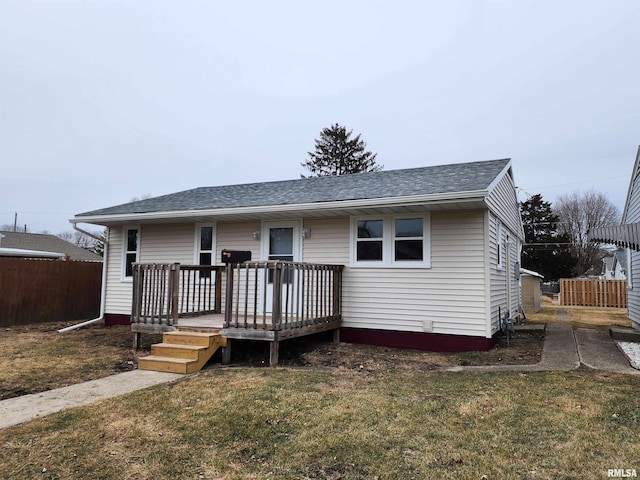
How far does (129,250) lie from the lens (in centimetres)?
1061

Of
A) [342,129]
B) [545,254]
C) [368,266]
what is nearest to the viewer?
[368,266]

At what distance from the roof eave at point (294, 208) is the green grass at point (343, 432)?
9.48 ft

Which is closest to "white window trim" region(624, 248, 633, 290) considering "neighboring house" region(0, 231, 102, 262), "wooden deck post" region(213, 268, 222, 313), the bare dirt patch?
the bare dirt patch

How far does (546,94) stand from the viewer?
15977 mm

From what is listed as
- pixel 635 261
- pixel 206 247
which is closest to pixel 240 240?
pixel 206 247

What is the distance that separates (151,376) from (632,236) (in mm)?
7530

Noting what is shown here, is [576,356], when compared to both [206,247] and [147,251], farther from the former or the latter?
[147,251]

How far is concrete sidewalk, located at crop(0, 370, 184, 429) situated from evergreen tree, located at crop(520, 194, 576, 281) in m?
30.0

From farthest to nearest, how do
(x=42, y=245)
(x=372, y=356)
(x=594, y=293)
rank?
(x=42, y=245) < (x=594, y=293) < (x=372, y=356)

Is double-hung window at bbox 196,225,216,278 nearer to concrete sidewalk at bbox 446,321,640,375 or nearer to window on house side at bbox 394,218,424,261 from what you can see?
window on house side at bbox 394,218,424,261

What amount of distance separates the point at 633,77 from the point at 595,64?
1288mm

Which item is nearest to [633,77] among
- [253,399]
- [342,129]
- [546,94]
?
[546,94]

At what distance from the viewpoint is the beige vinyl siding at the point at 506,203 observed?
8.06 meters

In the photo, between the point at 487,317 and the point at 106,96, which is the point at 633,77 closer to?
the point at 487,317
